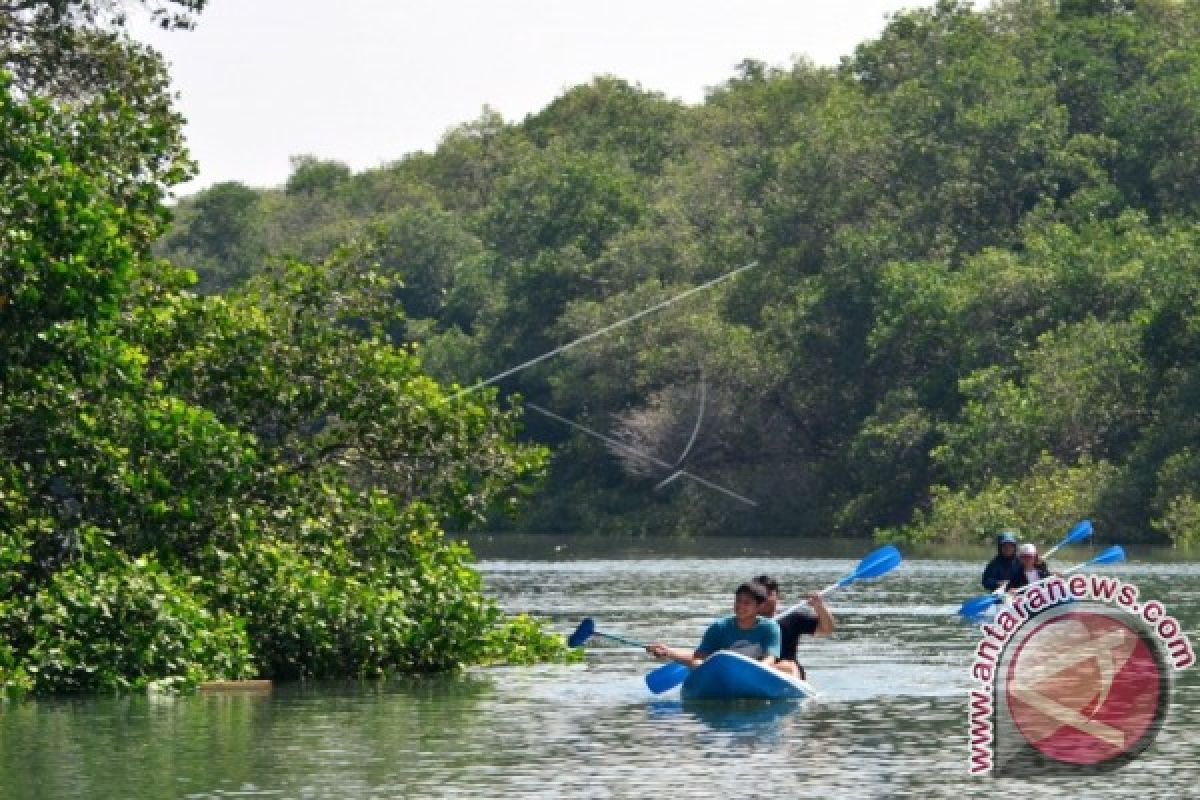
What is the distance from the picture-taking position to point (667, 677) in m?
26.5

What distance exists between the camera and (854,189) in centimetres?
8769

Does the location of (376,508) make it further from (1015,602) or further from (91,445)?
(1015,602)

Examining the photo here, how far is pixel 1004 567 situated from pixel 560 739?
38.3 ft

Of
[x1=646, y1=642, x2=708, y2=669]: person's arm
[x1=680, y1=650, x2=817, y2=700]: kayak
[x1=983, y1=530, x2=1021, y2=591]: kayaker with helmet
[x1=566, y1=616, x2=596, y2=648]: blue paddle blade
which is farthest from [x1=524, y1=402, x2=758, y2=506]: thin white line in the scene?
[x1=680, y1=650, x2=817, y2=700]: kayak

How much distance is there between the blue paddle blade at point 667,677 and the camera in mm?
26453

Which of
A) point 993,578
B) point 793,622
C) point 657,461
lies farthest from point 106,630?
point 657,461

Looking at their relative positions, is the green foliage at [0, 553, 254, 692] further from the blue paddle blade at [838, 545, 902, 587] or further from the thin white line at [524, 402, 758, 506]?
the thin white line at [524, 402, 758, 506]

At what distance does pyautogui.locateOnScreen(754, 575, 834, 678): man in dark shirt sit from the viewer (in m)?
26.3

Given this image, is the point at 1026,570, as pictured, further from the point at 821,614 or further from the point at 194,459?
the point at 194,459

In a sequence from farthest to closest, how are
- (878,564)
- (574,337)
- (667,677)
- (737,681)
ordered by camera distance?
1. (574,337)
2. (878,564)
3. (667,677)
4. (737,681)

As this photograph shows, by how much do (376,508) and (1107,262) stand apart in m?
50.6

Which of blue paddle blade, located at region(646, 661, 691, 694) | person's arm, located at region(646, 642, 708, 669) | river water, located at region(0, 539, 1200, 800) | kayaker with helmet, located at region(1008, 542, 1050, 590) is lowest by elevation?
river water, located at region(0, 539, 1200, 800)

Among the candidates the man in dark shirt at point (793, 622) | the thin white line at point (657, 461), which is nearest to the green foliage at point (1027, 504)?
the thin white line at point (657, 461)

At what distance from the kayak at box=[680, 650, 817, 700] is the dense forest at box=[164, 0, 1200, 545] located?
4260cm
